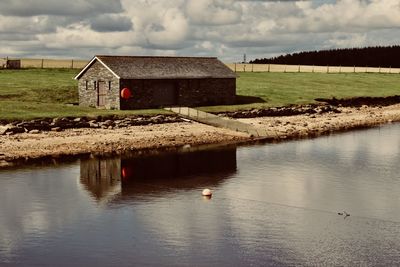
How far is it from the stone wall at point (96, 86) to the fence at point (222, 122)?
18.2ft

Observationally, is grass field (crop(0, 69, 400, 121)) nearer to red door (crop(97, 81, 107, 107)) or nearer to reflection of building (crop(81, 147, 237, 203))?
red door (crop(97, 81, 107, 107))

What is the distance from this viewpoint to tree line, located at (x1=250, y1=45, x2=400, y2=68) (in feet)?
512

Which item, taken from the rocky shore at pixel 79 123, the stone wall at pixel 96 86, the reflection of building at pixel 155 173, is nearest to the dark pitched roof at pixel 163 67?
the stone wall at pixel 96 86

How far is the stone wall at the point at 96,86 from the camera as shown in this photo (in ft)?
180

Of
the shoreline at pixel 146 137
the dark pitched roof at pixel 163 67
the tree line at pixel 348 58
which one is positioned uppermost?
the tree line at pixel 348 58

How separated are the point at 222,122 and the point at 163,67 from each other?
972 cm

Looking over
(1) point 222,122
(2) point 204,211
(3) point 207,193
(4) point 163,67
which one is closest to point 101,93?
(4) point 163,67

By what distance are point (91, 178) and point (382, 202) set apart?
15.6m

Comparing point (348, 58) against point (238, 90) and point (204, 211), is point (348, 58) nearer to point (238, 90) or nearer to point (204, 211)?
point (238, 90)

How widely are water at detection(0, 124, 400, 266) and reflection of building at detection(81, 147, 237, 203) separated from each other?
0.20 ft

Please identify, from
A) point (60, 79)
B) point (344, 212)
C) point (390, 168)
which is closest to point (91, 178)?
point (344, 212)

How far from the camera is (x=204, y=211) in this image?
26.1 m

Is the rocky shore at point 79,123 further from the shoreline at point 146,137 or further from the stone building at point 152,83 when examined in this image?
the stone building at point 152,83

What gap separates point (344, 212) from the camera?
26.1m
